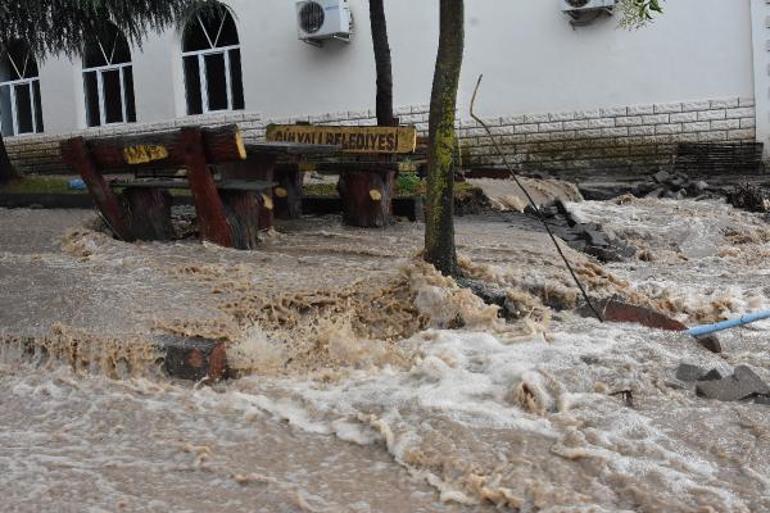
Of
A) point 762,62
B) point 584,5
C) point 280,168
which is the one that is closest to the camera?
point 280,168

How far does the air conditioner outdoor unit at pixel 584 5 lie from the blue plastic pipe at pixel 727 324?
396 inches

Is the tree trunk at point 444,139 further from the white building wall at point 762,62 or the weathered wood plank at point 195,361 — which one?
the white building wall at point 762,62

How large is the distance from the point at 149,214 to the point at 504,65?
994 cm

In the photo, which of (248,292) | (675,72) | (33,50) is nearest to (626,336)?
(248,292)

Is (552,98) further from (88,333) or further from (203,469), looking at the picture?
(203,469)

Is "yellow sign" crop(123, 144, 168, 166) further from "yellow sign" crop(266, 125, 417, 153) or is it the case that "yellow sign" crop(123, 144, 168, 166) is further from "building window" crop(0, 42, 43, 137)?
"building window" crop(0, 42, 43, 137)

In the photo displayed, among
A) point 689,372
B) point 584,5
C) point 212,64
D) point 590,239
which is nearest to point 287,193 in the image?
point 590,239

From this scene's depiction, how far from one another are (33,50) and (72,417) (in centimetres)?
907

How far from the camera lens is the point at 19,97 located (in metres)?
20.0

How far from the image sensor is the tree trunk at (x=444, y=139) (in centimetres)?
501

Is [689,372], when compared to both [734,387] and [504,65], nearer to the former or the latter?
[734,387]

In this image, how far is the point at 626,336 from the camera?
447cm

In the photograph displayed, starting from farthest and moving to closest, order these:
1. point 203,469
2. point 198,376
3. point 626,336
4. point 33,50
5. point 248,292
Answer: point 33,50 → point 248,292 → point 626,336 → point 198,376 → point 203,469

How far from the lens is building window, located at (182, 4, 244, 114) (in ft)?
57.7
